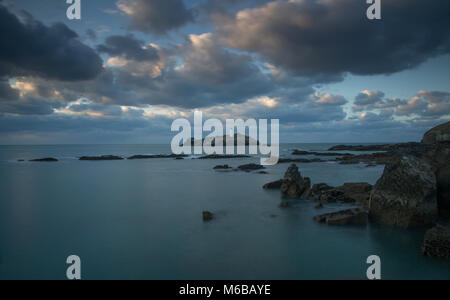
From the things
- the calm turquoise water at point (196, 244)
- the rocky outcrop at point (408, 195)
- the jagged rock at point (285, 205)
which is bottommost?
the calm turquoise water at point (196, 244)

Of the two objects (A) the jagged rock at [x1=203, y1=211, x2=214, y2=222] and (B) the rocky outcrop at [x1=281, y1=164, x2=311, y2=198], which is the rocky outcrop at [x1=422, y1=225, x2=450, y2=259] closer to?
(A) the jagged rock at [x1=203, y1=211, x2=214, y2=222]

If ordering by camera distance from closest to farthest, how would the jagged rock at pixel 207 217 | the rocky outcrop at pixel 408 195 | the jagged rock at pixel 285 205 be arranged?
the rocky outcrop at pixel 408 195, the jagged rock at pixel 207 217, the jagged rock at pixel 285 205

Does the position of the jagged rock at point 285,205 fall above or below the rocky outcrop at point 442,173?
below

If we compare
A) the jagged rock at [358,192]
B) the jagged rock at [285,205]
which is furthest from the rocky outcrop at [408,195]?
the jagged rock at [285,205]

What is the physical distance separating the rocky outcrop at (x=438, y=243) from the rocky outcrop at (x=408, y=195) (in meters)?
2.13

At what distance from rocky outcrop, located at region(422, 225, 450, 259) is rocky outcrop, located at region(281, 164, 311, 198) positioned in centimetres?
802

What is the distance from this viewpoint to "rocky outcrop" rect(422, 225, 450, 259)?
636cm

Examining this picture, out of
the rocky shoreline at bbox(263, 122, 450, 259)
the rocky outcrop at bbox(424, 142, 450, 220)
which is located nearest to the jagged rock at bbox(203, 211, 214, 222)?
the rocky shoreline at bbox(263, 122, 450, 259)

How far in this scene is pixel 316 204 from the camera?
1283 cm

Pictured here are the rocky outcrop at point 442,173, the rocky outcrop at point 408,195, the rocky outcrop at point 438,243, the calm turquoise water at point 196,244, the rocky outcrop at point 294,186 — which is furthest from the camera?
the rocky outcrop at point 294,186

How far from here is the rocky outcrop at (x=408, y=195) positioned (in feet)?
27.8

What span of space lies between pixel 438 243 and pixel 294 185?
9.12 meters

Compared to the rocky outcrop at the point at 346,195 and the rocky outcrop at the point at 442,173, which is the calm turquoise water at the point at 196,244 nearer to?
the rocky outcrop at the point at 346,195
